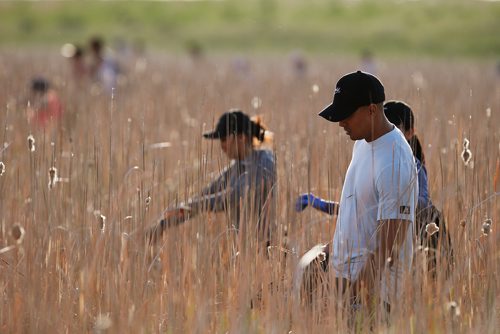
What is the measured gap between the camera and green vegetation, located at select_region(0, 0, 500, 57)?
42.2m

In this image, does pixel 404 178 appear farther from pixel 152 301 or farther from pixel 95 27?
pixel 95 27

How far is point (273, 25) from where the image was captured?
49594 millimetres

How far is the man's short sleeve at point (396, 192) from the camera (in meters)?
3.19

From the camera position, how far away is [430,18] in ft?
158

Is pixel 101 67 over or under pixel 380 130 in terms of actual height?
over

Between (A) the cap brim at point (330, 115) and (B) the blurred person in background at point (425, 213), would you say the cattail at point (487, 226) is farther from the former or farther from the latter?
(A) the cap brim at point (330, 115)

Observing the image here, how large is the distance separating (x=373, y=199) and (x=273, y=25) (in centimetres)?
4695

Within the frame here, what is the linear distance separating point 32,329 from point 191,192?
1184 millimetres

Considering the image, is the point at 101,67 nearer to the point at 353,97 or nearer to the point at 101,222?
the point at 101,222

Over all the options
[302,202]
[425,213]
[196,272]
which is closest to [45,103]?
[302,202]

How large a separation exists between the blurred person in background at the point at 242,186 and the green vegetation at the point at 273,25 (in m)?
33.8

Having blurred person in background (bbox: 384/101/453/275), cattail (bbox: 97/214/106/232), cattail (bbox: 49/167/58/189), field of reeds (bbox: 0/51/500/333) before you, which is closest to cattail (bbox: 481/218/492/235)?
field of reeds (bbox: 0/51/500/333)

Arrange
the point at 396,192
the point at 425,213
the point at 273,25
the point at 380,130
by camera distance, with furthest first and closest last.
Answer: the point at 273,25 → the point at 425,213 → the point at 380,130 → the point at 396,192

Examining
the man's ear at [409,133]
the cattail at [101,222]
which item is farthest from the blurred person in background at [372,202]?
the cattail at [101,222]
